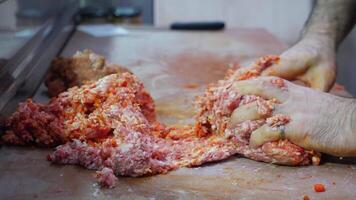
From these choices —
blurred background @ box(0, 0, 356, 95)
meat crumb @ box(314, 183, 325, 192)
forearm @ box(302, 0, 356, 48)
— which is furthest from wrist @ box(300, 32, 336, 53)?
blurred background @ box(0, 0, 356, 95)

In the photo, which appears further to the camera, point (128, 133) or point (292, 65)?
point (292, 65)

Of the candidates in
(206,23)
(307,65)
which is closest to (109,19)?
(206,23)

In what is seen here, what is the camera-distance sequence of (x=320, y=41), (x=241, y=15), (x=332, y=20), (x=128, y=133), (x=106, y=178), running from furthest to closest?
(x=241, y=15) → (x=332, y=20) → (x=320, y=41) → (x=128, y=133) → (x=106, y=178)

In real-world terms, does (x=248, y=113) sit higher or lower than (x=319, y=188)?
higher

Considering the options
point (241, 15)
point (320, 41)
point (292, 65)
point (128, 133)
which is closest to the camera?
point (128, 133)

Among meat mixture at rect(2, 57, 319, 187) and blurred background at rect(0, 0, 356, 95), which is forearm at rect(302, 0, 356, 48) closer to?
meat mixture at rect(2, 57, 319, 187)

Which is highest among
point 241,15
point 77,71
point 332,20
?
point 332,20

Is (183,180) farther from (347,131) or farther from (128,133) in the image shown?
(347,131)

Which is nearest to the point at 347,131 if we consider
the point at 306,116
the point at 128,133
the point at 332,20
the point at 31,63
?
the point at 306,116
